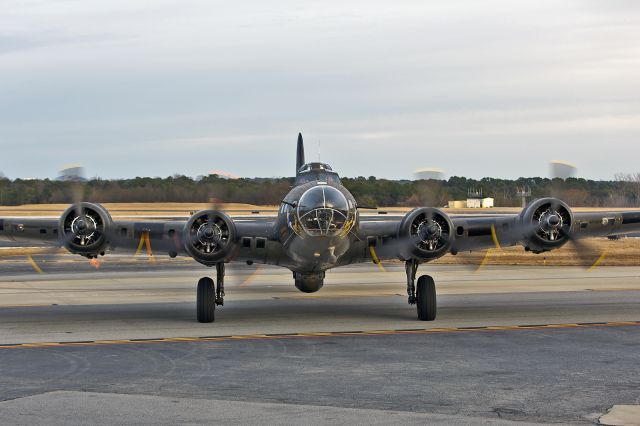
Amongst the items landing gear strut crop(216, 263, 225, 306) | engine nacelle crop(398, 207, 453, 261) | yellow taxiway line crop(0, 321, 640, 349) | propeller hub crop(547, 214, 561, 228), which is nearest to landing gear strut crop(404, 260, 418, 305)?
engine nacelle crop(398, 207, 453, 261)

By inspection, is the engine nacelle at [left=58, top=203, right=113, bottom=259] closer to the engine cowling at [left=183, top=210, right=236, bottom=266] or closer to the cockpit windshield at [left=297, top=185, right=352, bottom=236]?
the engine cowling at [left=183, top=210, right=236, bottom=266]

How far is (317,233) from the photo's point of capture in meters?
21.9

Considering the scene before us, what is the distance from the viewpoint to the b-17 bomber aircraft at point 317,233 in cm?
2228

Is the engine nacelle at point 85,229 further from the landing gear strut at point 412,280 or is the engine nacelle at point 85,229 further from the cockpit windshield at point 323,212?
the landing gear strut at point 412,280

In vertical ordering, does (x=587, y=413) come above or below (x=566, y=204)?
below

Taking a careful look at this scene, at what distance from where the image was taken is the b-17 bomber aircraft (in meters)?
22.3

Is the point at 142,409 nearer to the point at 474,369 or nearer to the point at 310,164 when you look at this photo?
the point at 474,369

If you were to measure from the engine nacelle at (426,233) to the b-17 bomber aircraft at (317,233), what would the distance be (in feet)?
0.08

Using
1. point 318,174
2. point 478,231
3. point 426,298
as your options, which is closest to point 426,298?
point 426,298

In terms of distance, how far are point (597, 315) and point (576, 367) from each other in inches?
355

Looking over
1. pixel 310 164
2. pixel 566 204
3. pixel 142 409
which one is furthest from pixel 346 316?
pixel 142 409

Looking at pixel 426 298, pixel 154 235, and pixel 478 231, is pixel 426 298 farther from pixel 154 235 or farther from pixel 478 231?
pixel 154 235

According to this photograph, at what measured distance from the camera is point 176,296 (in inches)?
1262

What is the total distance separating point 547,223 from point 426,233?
314 centimetres
